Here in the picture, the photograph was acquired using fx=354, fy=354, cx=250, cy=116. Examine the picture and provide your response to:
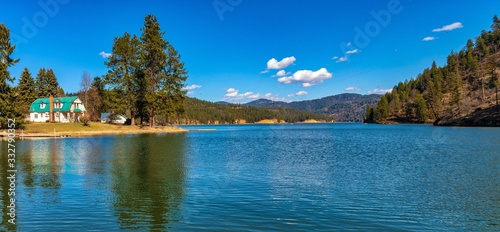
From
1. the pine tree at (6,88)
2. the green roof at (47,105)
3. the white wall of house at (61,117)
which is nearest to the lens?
the pine tree at (6,88)

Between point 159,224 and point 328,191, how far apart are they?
33.2 feet

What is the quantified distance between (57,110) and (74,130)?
116 feet

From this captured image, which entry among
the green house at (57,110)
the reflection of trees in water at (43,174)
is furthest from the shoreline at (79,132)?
the reflection of trees in water at (43,174)

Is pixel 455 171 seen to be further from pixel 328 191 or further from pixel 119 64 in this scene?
pixel 119 64

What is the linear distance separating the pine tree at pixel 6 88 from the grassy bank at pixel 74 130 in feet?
12.4

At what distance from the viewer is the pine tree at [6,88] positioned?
227 feet

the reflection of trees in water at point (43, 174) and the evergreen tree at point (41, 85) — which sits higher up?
the evergreen tree at point (41, 85)

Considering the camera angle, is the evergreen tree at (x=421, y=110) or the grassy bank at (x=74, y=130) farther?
the evergreen tree at (x=421, y=110)

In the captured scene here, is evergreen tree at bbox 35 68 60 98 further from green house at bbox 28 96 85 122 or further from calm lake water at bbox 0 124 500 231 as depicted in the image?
calm lake water at bbox 0 124 500 231

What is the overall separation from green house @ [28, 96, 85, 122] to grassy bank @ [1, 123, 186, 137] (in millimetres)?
28553

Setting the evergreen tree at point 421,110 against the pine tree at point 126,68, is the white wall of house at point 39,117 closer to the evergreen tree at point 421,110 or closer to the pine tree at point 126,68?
the pine tree at point 126,68

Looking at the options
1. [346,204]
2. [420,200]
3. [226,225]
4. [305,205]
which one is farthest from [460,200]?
[226,225]

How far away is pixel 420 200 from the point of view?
17.8 m

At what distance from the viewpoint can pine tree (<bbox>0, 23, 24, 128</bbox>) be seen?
69.2m
